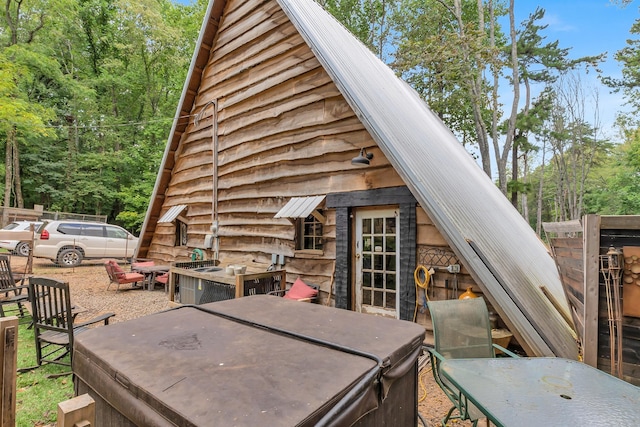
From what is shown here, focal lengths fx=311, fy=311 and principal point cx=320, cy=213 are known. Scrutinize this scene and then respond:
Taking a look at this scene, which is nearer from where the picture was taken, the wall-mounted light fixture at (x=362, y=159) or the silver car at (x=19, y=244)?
the wall-mounted light fixture at (x=362, y=159)

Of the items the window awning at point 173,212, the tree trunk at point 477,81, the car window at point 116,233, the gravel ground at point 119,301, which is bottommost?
the gravel ground at point 119,301

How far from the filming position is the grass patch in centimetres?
261

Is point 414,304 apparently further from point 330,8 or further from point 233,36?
point 330,8

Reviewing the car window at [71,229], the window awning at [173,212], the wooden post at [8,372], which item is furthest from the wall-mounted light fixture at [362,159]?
the car window at [71,229]

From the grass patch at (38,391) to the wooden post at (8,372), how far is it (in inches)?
51.3

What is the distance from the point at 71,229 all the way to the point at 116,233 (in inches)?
57.3

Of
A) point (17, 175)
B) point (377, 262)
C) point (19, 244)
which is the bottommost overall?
point (19, 244)

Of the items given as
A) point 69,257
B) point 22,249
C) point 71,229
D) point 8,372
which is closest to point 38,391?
point 8,372

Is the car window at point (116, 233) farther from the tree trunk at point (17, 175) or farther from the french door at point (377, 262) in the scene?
the french door at point (377, 262)

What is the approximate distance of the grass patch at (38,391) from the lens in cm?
261

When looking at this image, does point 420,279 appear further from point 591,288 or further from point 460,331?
point 591,288

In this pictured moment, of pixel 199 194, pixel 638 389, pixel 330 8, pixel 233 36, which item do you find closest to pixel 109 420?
pixel 638 389

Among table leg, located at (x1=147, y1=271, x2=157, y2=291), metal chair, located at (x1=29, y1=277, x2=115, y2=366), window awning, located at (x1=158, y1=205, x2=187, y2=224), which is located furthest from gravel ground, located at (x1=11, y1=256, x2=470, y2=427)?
window awning, located at (x1=158, y1=205, x2=187, y2=224)

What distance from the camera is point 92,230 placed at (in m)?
11.5
